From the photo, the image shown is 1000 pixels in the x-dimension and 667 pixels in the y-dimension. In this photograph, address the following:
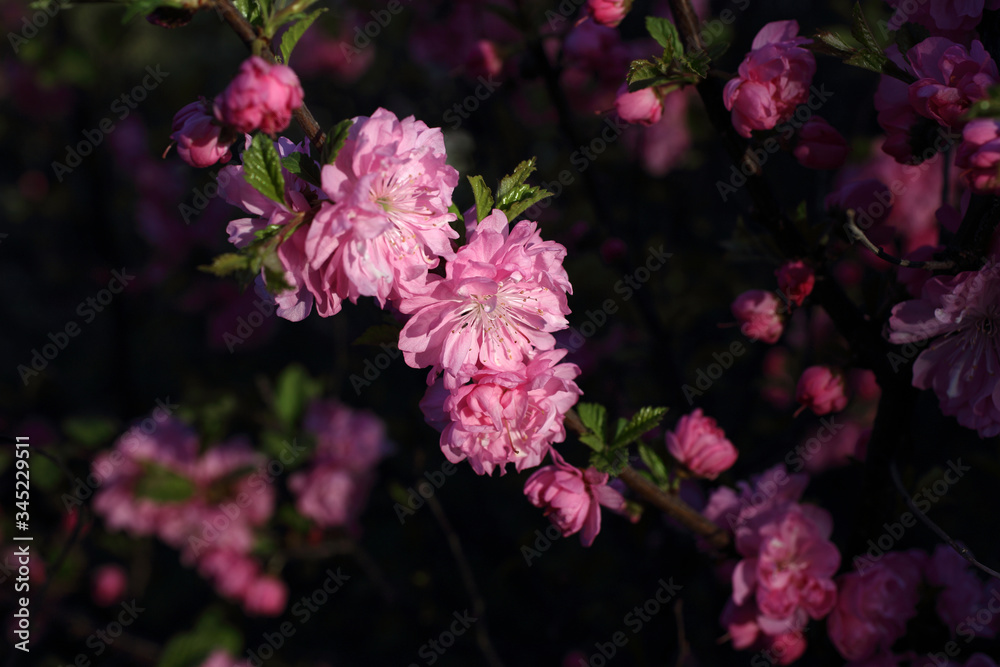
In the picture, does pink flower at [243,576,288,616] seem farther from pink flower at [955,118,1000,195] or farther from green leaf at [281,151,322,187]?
pink flower at [955,118,1000,195]

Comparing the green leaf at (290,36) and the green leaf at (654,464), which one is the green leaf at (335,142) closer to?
the green leaf at (290,36)

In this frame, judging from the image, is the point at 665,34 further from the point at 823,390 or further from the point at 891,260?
the point at 823,390

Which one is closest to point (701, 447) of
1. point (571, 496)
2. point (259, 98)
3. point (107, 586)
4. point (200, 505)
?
point (571, 496)

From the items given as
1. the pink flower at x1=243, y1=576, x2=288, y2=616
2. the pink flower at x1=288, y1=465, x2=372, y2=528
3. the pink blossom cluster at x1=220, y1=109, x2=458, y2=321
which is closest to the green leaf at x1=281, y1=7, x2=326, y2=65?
the pink blossom cluster at x1=220, y1=109, x2=458, y2=321

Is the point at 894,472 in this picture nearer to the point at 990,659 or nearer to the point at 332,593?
the point at 990,659

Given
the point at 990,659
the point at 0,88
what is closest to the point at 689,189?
the point at 990,659
